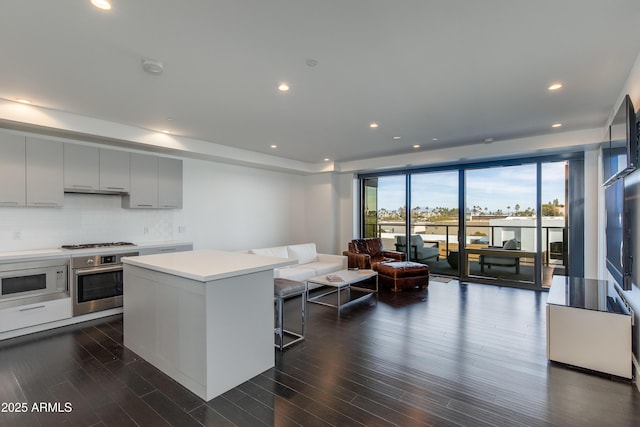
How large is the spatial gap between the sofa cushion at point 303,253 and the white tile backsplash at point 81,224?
221 centimetres

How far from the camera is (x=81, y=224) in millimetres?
4312

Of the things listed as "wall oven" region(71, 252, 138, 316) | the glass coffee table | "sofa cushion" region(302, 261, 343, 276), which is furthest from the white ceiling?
"sofa cushion" region(302, 261, 343, 276)

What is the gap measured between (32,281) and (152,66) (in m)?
2.99

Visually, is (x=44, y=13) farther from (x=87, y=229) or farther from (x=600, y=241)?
(x=600, y=241)

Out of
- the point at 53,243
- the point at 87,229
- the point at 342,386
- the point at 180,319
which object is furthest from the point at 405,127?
the point at 53,243

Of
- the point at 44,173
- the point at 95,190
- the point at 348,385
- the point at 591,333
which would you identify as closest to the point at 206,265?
the point at 348,385

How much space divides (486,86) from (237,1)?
2508mm

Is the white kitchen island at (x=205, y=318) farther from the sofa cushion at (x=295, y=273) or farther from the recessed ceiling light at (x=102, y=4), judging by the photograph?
the sofa cushion at (x=295, y=273)

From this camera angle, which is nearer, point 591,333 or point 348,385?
point 348,385

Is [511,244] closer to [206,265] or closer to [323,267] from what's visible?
[323,267]

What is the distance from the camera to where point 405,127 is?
4469 mm

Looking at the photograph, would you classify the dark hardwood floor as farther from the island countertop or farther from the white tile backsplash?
the white tile backsplash

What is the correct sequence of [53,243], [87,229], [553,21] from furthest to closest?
[87,229] → [53,243] → [553,21]

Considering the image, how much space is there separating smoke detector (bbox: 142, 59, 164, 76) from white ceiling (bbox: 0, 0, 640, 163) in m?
0.05
